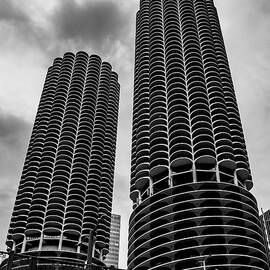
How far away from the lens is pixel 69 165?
514ft

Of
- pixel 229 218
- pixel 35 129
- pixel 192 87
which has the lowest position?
pixel 229 218

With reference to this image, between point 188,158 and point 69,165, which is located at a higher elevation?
point 69,165

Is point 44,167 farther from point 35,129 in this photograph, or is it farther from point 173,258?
point 173,258

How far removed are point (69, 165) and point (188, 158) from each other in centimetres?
5078

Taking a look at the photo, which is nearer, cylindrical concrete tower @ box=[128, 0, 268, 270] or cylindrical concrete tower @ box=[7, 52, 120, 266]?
cylindrical concrete tower @ box=[128, 0, 268, 270]

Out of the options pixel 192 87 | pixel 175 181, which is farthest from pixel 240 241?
pixel 192 87

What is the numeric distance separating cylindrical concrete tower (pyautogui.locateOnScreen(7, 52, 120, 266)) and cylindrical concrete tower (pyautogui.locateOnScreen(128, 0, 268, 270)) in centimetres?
2272

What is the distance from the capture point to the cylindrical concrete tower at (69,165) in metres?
143

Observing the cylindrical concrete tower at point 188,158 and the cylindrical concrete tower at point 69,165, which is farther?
the cylindrical concrete tower at point 69,165

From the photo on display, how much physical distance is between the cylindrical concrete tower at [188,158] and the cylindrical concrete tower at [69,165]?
22716 mm

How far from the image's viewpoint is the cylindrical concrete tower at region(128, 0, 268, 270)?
4183 inches

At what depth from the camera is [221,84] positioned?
137875 millimetres

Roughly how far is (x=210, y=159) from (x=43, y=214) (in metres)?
55.9

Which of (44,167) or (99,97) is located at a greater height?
(99,97)
